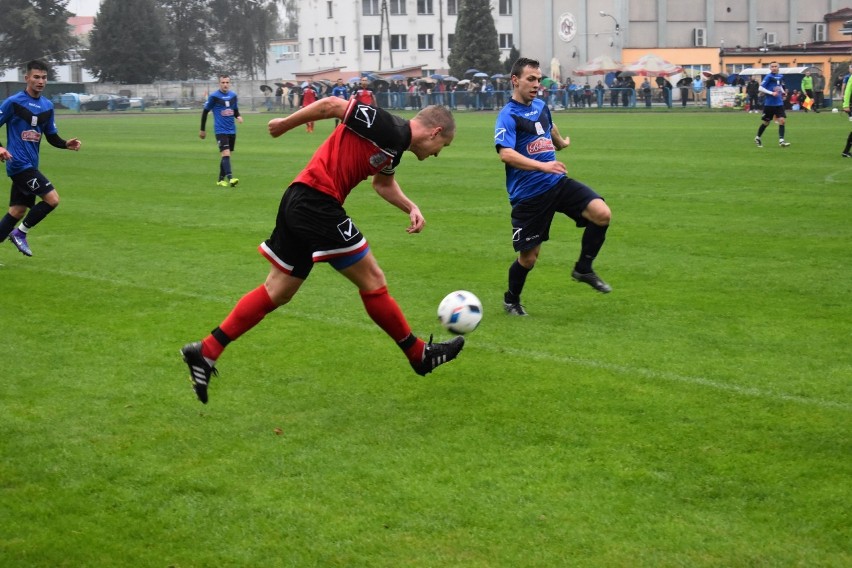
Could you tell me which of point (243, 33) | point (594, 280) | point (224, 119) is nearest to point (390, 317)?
point (594, 280)

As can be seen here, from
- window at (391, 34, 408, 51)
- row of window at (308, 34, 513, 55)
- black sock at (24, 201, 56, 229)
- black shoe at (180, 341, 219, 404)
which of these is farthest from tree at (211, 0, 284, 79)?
black shoe at (180, 341, 219, 404)

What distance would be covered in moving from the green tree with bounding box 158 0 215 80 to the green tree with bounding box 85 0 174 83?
49.9 feet

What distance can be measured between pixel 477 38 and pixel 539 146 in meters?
77.0

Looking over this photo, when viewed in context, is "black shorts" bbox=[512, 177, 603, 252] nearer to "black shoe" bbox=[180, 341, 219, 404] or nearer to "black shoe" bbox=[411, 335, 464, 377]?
"black shoe" bbox=[411, 335, 464, 377]

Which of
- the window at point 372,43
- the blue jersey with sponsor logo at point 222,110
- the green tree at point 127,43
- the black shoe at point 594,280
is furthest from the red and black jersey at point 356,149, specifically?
the green tree at point 127,43

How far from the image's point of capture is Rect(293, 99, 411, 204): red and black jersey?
6637 millimetres

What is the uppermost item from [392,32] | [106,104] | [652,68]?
[392,32]

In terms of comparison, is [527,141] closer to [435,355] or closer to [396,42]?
[435,355]

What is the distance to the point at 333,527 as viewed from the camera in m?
4.93

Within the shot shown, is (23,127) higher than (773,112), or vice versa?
(23,127)

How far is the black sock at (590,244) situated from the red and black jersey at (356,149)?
3058 mm

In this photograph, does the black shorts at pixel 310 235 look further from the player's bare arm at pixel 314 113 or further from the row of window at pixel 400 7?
the row of window at pixel 400 7

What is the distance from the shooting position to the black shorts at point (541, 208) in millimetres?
9320

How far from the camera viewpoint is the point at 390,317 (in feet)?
22.9
